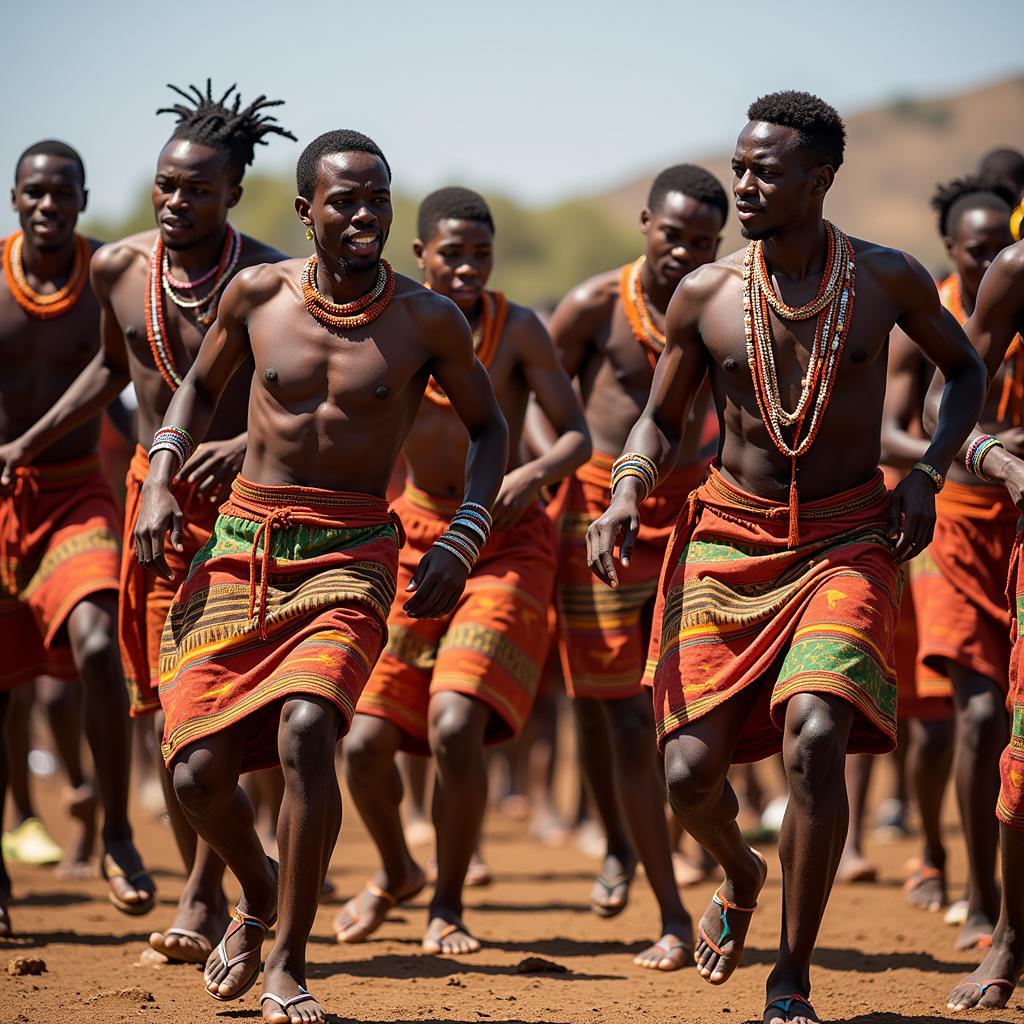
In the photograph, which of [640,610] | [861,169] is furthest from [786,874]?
[861,169]

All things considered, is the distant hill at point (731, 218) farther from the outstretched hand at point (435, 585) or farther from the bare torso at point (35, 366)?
the outstretched hand at point (435, 585)

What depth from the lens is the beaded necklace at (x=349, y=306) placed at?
5.82 metres

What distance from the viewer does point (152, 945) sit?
6.32 meters

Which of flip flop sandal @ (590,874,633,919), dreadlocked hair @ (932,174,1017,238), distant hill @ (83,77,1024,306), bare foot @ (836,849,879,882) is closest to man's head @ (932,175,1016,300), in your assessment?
dreadlocked hair @ (932,174,1017,238)

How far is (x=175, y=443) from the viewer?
5.89m

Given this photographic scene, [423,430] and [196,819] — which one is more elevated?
[423,430]

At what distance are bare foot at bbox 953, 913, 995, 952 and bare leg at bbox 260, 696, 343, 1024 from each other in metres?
2.96

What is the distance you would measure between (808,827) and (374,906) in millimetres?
2738

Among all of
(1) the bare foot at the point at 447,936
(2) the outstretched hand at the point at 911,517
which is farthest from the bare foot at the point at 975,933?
(2) the outstretched hand at the point at 911,517

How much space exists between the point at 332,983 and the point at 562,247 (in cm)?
6053

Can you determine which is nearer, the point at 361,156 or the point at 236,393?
the point at 361,156

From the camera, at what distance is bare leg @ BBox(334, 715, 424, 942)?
23.3 feet

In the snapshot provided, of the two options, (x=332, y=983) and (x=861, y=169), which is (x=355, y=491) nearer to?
(x=332, y=983)

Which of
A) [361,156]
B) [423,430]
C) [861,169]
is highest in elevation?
[861,169]
